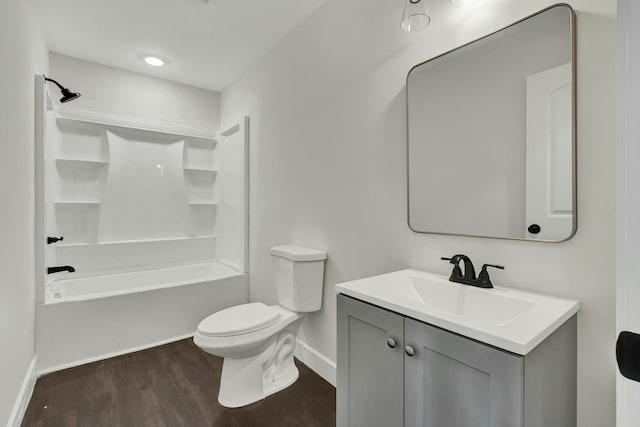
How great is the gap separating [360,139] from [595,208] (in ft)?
3.84

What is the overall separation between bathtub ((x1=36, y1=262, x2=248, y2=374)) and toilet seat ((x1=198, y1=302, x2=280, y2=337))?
97cm

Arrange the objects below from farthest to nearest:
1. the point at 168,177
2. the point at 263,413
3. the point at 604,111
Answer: the point at 168,177, the point at 263,413, the point at 604,111

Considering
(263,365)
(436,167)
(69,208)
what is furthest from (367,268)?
(69,208)

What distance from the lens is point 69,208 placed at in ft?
Result: 10.1

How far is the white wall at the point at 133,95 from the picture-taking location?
301 centimetres

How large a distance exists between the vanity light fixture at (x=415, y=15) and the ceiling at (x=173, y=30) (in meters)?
0.98

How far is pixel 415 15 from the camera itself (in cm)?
141

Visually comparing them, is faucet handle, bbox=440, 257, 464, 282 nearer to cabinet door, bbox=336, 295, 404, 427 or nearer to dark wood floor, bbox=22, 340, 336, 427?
cabinet door, bbox=336, 295, 404, 427

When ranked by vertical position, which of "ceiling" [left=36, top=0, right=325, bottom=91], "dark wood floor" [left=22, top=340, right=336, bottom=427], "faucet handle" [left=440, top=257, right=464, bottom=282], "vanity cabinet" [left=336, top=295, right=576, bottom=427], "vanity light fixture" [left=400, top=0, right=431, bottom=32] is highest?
"ceiling" [left=36, top=0, right=325, bottom=91]

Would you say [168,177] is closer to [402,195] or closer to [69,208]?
[69,208]

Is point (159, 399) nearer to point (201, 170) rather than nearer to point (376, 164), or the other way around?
point (376, 164)

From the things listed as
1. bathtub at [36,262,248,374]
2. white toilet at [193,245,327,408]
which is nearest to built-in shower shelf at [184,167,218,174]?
bathtub at [36,262,248,374]

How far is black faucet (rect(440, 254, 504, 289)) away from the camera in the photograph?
1270 millimetres

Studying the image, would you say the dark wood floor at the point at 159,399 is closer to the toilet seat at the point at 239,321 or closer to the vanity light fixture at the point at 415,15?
the toilet seat at the point at 239,321
